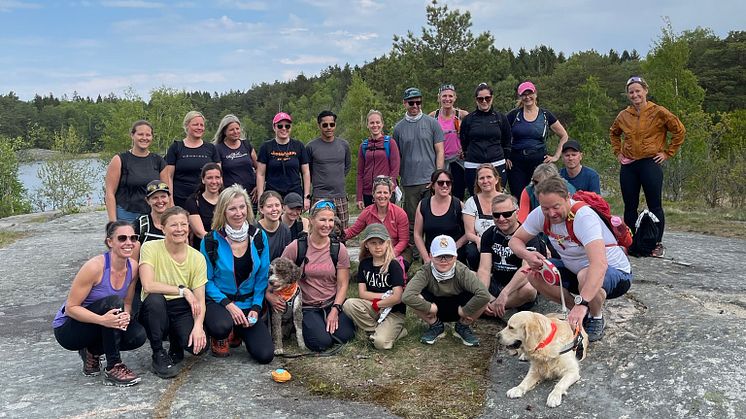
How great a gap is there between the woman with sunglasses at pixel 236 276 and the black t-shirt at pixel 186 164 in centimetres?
177

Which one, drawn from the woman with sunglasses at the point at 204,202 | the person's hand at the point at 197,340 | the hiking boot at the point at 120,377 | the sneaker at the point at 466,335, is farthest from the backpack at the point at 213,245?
the sneaker at the point at 466,335

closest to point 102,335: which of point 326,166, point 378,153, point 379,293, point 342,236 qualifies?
point 379,293

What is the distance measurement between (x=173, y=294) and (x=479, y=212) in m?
3.53

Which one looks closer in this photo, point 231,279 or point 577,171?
point 231,279

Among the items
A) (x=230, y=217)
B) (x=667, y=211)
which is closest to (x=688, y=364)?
(x=230, y=217)

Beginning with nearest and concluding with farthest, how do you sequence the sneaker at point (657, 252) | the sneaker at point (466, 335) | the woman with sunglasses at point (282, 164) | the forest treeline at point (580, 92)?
1. the sneaker at point (466, 335)
2. the woman with sunglasses at point (282, 164)
3. the sneaker at point (657, 252)
4. the forest treeline at point (580, 92)

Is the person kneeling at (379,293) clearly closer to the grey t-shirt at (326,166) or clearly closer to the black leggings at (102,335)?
the black leggings at (102,335)

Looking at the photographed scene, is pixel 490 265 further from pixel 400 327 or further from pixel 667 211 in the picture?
pixel 667 211

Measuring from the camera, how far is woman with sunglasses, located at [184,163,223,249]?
6.59 meters

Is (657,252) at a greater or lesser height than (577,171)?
lesser

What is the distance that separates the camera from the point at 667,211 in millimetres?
14484

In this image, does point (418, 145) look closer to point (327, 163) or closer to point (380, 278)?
point (327, 163)

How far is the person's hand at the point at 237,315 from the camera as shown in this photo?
5.50 meters

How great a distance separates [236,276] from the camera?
5.67 meters
